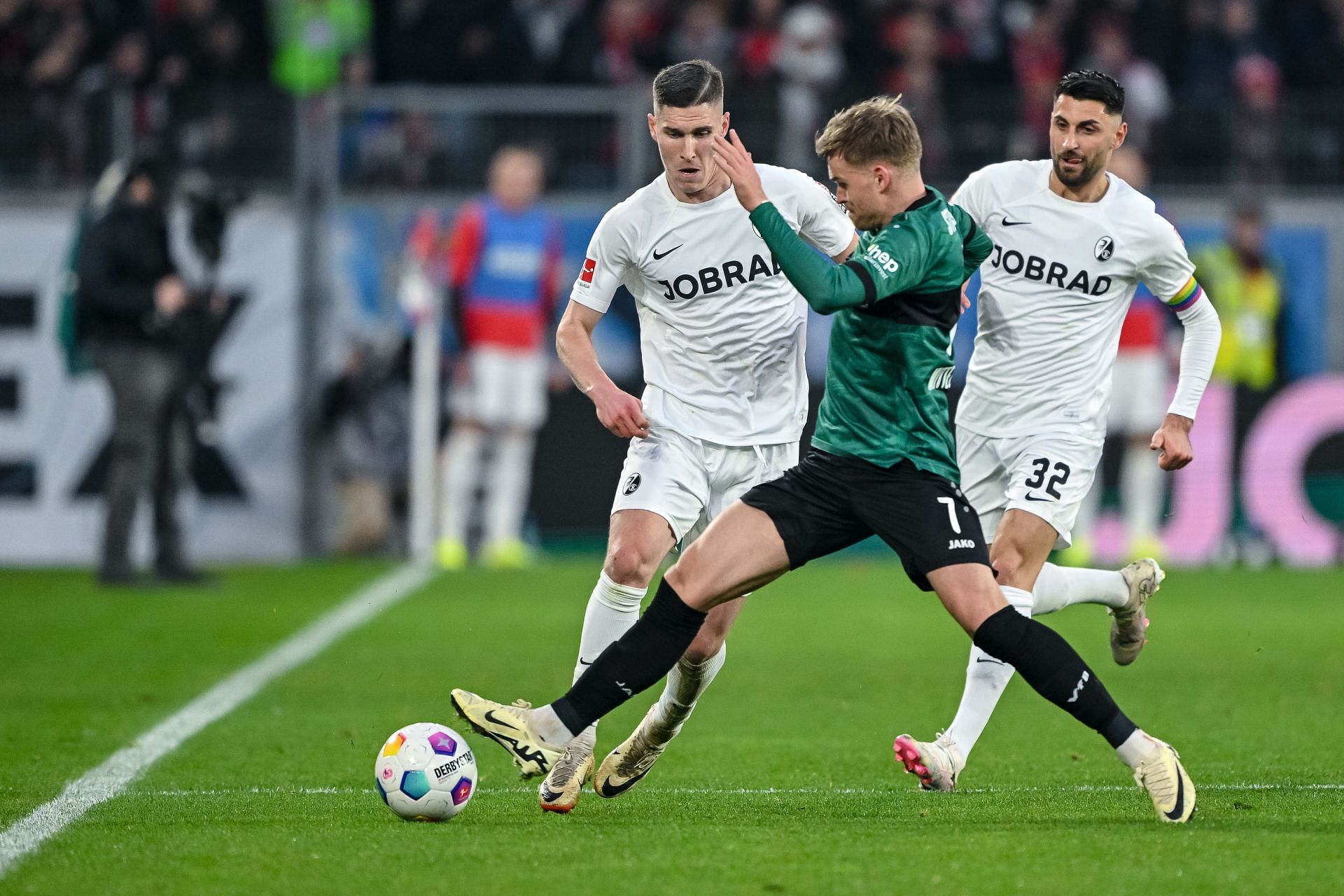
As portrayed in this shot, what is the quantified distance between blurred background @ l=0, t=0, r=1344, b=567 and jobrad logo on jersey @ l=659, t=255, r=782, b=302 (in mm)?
7933

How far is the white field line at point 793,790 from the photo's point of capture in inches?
227

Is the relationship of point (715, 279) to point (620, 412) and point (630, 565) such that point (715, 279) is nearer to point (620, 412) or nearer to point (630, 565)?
point (620, 412)

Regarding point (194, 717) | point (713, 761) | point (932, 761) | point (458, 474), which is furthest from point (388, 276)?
point (932, 761)

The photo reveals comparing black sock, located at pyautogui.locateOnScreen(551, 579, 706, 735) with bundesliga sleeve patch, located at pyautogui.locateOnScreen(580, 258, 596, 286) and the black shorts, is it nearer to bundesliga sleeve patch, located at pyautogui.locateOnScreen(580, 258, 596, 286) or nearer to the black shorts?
the black shorts

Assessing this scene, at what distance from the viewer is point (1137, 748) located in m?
5.23

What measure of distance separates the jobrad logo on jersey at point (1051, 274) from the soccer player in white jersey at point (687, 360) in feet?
2.24

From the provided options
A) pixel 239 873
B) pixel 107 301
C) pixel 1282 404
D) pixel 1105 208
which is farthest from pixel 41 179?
pixel 239 873

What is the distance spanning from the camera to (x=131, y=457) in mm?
12289

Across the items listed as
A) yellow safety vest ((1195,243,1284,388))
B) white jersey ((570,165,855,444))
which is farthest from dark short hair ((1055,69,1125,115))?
yellow safety vest ((1195,243,1284,388))

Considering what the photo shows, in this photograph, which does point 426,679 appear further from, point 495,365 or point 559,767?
point 495,365

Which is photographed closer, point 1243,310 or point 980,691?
point 980,691

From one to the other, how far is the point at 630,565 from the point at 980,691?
117 cm

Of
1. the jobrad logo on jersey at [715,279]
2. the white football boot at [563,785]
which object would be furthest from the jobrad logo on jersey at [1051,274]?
the white football boot at [563,785]

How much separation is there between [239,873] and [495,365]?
9672mm
